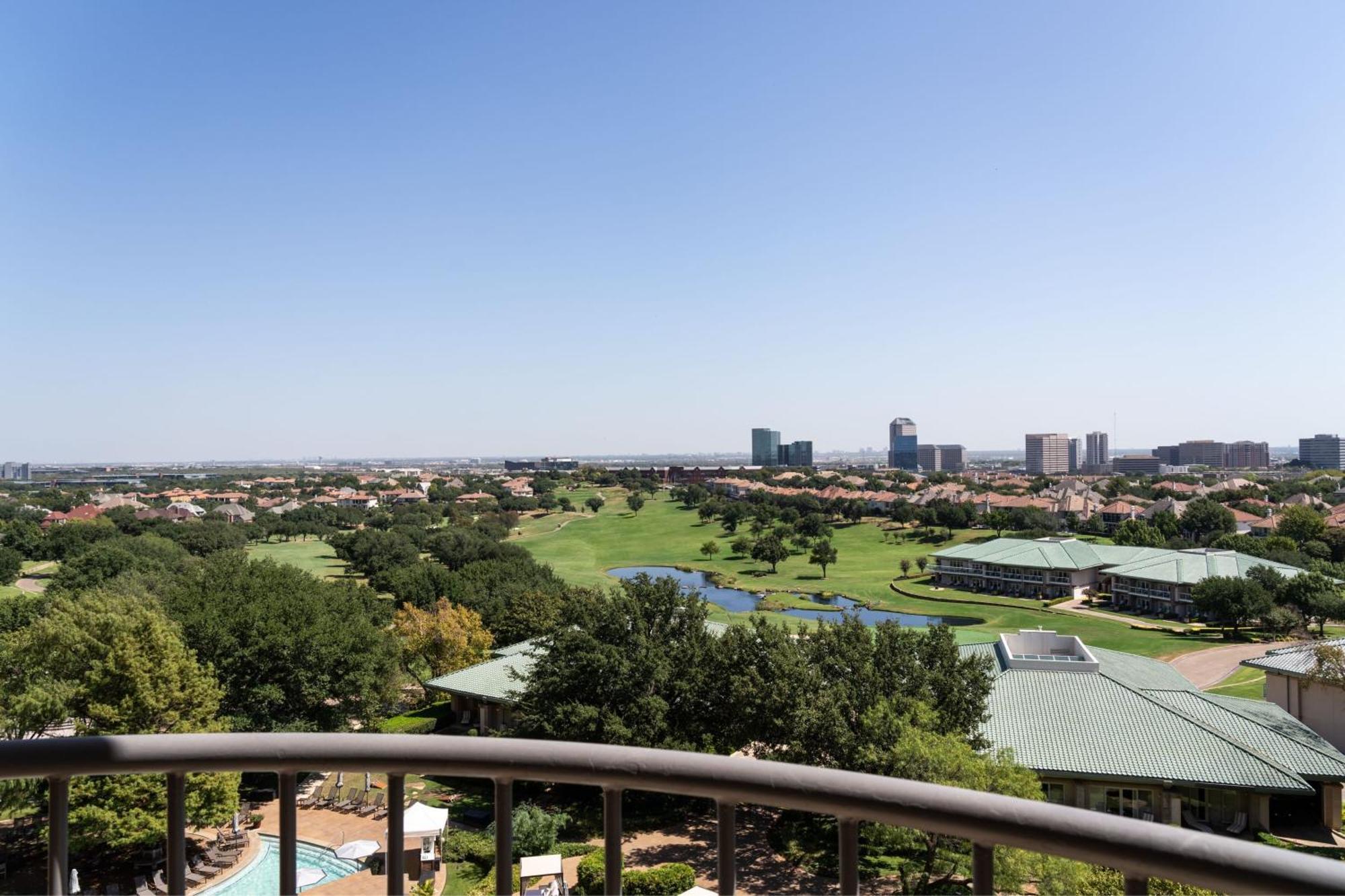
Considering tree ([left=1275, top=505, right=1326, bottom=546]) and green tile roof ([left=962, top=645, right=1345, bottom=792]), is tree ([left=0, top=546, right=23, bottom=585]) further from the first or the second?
tree ([left=1275, top=505, right=1326, bottom=546])

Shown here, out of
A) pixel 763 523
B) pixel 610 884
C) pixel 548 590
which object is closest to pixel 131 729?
pixel 610 884

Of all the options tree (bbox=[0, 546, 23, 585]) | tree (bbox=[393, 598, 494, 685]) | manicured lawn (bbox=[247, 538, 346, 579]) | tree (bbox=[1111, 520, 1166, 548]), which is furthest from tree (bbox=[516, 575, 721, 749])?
tree (bbox=[1111, 520, 1166, 548])

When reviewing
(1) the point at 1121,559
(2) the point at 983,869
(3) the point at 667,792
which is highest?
(3) the point at 667,792

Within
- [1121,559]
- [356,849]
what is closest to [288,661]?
[356,849]

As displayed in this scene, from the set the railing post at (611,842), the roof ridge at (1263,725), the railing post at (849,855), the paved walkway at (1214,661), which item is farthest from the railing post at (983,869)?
the paved walkway at (1214,661)

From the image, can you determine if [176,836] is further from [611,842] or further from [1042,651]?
[1042,651]

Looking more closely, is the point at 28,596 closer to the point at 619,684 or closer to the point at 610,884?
the point at 619,684
